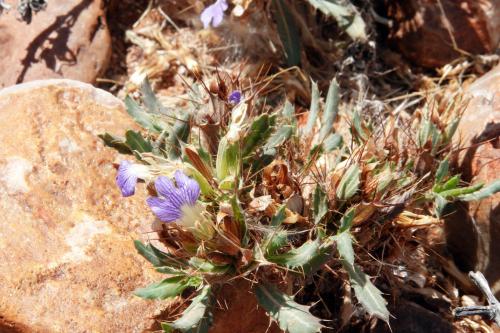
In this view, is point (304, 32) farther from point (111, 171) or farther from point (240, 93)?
point (111, 171)

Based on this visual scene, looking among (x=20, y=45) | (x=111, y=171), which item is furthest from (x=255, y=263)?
(x=20, y=45)

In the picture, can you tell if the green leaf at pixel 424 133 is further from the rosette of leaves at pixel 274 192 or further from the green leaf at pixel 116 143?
the green leaf at pixel 116 143

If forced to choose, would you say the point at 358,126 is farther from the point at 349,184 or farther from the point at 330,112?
the point at 349,184

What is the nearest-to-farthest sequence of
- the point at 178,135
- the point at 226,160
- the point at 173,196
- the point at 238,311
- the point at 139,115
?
the point at 173,196, the point at 226,160, the point at 238,311, the point at 178,135, the point at 139,115

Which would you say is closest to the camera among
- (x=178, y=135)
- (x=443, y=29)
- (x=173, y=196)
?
(x=173, y=196)

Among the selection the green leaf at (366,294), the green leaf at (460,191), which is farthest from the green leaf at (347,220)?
the green leaf at (460,191)

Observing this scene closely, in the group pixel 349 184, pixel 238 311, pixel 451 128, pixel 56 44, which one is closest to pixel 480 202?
pixel 451 128
